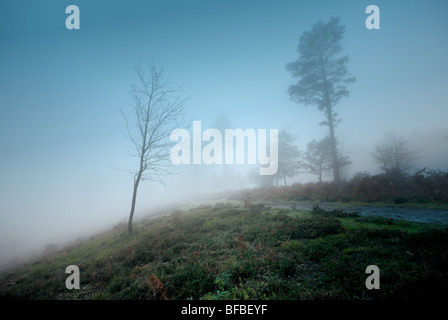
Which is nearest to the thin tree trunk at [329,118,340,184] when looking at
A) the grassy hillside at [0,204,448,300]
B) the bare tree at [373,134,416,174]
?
the grassy hillside at [0,204,448,300]

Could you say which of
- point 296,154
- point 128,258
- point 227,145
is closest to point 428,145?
point 296,154

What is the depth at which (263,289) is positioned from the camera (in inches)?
137

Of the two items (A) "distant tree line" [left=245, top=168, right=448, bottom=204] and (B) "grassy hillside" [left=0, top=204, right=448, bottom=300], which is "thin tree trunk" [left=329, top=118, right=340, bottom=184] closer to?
(A) "distant tree line" [left=245, top=168, right=448, bottom=204]

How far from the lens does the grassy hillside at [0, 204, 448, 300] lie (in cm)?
322

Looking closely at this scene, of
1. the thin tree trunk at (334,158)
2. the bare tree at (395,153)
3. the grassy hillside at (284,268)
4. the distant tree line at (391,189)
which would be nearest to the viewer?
the grassy hillside at (284,268)

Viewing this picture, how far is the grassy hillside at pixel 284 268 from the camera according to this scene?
3.22 metres

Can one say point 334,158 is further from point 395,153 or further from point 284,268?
point 284,268

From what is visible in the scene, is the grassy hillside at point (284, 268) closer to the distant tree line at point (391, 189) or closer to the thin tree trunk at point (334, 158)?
the distant tree line at point (391, 189)

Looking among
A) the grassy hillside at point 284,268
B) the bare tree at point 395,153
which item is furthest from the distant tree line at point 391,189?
the bare tree at point 395,153

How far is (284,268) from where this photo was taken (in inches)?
160

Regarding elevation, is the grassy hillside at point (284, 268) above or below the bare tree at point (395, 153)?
below

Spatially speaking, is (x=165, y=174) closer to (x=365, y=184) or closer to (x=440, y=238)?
(x=440, y=238)

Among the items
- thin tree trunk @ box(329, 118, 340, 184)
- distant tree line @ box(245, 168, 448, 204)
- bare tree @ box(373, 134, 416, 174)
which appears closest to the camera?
distant tree line @ box(245, 168, 448, 204)

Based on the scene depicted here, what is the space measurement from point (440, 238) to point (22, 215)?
233ft
